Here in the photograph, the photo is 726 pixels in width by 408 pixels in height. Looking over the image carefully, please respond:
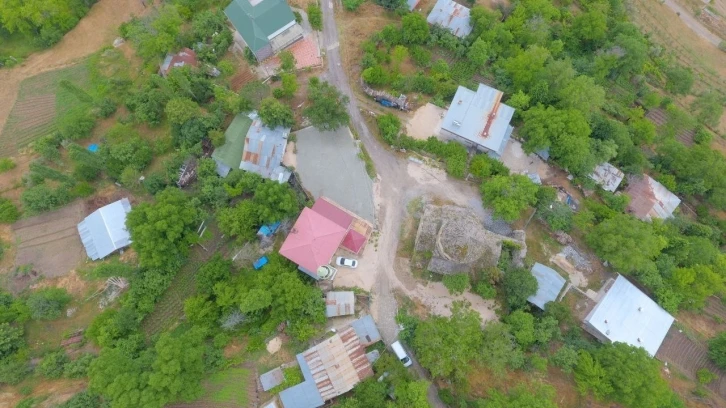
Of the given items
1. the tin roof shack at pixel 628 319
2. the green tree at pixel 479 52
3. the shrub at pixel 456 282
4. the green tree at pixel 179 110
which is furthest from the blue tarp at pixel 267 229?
the tin roof shack at pixel 628 319

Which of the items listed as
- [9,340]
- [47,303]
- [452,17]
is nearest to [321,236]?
[47,303]

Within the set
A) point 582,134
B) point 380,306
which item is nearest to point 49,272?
point 380,306

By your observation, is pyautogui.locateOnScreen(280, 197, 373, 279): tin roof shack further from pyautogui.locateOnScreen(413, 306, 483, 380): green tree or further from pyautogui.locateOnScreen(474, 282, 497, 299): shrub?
pyautogui.locateOnScreen(474, 282, 497, 299): shrub

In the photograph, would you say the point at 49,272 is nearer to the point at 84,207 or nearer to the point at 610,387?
the point at 84,207

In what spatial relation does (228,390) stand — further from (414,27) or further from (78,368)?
(414,27)

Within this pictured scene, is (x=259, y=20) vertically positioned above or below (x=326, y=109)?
above

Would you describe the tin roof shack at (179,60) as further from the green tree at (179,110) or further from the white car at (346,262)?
the white car at (346,262)
